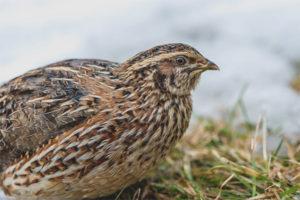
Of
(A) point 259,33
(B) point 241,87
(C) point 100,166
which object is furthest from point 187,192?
(A) point 259,33

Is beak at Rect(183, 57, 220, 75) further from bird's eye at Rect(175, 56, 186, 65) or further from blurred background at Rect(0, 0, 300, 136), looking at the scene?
blurred background at Rect(0, 0, 300, 136)

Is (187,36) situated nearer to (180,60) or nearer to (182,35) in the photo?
(182,35)

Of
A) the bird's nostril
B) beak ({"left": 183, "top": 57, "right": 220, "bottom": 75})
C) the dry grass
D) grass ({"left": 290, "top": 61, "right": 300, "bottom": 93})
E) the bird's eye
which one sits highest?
the bird's eye

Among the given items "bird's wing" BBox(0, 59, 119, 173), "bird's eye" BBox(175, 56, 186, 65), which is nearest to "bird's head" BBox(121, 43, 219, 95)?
"bird's eye" BBox(175, 56, 186, 65)

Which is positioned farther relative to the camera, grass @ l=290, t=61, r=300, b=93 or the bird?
grass @ l=290, t=61, r=300, b=93

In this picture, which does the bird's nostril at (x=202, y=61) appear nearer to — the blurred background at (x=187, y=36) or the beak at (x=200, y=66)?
the beak at (x=200, y=66)

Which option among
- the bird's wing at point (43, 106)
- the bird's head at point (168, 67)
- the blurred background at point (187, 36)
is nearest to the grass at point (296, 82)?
the blurred background at point (187, 36)
